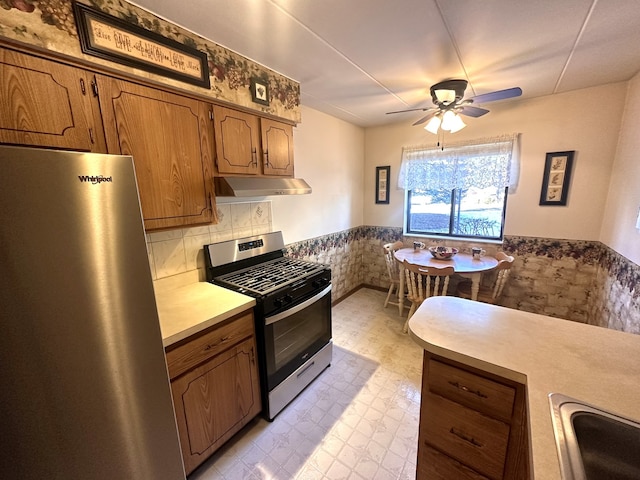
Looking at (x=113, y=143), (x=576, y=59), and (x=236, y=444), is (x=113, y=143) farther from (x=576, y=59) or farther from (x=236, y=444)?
(x=576, y=59)

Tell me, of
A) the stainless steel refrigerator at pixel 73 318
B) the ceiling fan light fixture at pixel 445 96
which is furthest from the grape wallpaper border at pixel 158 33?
the ceiling fan light fixture at pixel 445 96

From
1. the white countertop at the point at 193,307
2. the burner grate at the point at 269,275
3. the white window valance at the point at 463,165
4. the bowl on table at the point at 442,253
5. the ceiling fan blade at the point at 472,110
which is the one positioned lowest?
the bowl on table at the point at 442,253

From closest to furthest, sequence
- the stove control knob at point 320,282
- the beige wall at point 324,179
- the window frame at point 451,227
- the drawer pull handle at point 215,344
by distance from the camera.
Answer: the drawer pull handle at point 215,344
the stove control knob at point 320,282
the beige wall at point 324,179
the window frame at point 451,227

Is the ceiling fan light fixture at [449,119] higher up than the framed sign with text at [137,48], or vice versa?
the framed sign with text at [137,48]

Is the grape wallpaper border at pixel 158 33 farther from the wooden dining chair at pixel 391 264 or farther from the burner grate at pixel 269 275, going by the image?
the wooden dining chair at pixel 391 264

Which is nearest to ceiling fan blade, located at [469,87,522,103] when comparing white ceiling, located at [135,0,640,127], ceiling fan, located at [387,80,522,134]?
ceiling fan, located at [387,80,522,134]

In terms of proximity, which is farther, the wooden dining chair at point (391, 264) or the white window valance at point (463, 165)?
the wooden dining chair at point (391, 264)

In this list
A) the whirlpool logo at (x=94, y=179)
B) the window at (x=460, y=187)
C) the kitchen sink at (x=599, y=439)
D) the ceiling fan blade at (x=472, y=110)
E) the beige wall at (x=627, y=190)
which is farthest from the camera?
the window at (x=460, y=187)

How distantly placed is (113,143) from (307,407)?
2.04 meters

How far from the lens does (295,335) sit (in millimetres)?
1877

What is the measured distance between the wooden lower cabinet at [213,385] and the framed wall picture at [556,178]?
3089 mm

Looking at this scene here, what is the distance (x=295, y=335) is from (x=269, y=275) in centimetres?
48

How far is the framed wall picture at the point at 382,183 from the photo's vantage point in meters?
3.60

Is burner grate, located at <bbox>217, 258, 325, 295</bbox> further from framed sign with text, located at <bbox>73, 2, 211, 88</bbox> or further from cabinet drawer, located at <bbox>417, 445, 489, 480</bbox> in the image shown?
framed sign with text, located at <bbox>73, 2, 211, 88</bbox>
